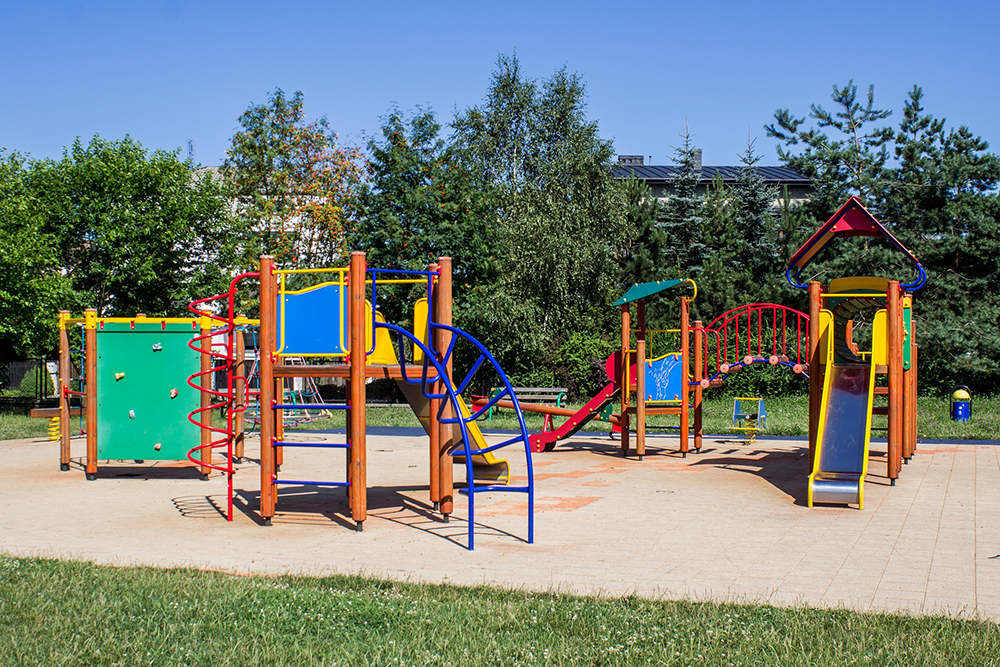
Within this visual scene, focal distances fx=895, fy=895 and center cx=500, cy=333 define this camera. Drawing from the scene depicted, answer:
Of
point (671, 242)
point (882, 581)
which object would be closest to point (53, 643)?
point (882, 581)

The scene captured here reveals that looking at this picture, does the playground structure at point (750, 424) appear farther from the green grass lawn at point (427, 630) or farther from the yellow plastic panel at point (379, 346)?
the green grass lawn at point (427, 630)

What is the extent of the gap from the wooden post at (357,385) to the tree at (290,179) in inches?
955

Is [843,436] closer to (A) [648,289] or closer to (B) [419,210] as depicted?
(A) [648,289]

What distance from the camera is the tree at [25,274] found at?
871 inches

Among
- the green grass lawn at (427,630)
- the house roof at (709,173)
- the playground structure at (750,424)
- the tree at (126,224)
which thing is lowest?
the playground structure at (750,424)

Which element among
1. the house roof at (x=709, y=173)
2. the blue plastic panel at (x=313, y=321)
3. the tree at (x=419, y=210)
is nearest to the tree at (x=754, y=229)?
the tree at (x=419, y=210)

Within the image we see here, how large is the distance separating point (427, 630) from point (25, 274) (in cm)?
2167

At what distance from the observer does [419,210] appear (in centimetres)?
2841

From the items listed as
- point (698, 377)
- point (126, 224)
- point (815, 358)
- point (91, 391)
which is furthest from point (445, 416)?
point (126, 224)

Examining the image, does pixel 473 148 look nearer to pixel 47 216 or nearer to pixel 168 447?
pixel 47 216

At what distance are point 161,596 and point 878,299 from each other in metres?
10.6

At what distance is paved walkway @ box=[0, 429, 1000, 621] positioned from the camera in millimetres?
5699

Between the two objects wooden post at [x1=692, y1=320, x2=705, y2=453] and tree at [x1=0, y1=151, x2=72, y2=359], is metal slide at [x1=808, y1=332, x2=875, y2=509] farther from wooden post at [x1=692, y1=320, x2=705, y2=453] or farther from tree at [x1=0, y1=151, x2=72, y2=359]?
tree at [x1=0, y1=151, x2=72, y2=359]

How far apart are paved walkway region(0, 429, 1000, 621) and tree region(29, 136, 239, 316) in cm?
1481
